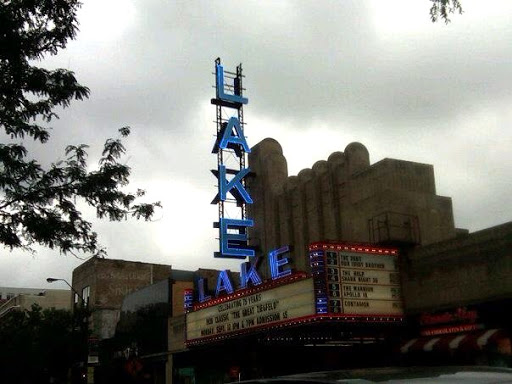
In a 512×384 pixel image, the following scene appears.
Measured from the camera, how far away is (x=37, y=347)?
42.0 m

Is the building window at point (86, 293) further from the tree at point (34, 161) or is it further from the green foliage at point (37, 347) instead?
the tree at point (34, 161)

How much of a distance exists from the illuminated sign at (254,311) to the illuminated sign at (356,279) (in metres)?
0.70

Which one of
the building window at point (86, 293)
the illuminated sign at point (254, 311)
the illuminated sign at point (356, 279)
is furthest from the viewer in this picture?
the building window at point (86, 293)

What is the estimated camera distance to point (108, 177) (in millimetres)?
12148

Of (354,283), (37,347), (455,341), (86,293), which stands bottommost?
(455,341)

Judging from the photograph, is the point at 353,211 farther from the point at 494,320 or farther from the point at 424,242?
the point at 494,320

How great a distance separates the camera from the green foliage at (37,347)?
36.2 m

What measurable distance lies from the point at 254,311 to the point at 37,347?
24109 mm

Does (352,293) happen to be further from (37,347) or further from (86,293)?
(86,293)

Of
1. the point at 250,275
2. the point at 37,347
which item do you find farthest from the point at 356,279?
the point at 37,347

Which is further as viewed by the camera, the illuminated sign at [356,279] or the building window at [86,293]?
the building window at [86,293]

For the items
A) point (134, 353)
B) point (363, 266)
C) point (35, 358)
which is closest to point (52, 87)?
point (363, 266)

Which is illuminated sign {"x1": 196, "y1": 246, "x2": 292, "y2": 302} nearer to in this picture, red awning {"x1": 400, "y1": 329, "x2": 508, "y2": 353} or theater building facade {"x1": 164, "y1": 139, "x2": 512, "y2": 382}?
theater building facade {"x1": 164, "y1": 139, "x2": 512, "y2": 382}

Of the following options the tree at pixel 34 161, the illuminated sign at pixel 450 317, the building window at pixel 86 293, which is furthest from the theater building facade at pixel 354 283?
the building window at pixel 86 293
